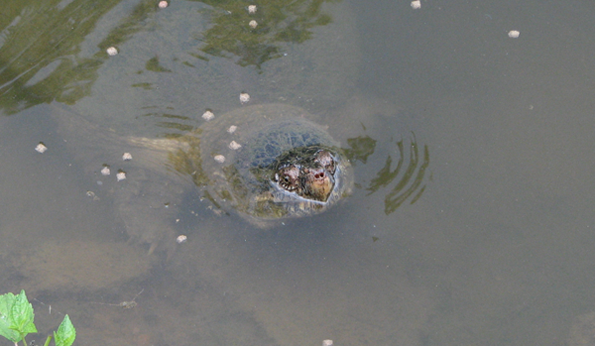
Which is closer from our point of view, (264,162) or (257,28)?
(264,162)

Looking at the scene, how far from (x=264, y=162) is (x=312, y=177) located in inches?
25.0

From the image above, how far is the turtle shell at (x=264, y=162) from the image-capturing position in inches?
154

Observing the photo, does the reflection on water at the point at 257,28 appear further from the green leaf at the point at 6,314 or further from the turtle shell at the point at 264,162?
the green leaf at the point at 6,314

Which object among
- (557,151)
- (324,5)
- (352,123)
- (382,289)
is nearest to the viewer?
(382,289)

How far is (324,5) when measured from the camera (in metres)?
4.48

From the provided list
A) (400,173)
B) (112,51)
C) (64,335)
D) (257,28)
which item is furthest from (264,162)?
(64,335)

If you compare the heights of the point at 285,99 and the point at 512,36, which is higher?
the point at 512,36

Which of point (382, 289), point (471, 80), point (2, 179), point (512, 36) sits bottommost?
point (382, 289)

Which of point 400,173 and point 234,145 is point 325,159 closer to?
point 400,173

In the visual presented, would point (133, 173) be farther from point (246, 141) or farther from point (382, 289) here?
point (382, 289)

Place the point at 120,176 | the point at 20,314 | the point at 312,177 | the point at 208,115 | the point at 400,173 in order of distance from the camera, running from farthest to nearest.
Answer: the point at 208,115 < the point at 120,176 < the point at 400,173 < the point at 312,177 < the point at 20,314

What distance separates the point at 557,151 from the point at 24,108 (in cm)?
497

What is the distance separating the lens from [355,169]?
13.2ft

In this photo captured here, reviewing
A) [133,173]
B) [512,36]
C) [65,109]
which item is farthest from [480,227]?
[65,109]
